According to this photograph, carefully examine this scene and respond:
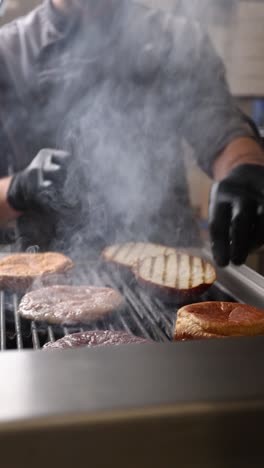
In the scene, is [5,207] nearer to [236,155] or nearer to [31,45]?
[31,45]

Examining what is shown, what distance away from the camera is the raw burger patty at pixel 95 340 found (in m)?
1.11

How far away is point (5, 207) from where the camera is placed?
2.27 metres

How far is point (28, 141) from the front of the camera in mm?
2664

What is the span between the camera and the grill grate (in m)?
1.30

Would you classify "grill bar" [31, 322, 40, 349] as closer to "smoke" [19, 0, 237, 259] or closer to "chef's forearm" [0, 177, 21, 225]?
"chef's forearm" [0, 177, 21, 225]

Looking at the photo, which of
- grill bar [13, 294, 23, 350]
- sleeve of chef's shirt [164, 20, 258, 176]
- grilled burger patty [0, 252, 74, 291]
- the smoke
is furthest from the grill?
sleeve of chef's shirt [164, 20, 258, 176]

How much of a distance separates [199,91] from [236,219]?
4.50ft

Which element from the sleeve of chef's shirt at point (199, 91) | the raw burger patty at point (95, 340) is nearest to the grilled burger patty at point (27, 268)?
the raw burger patty at point (95, 340)

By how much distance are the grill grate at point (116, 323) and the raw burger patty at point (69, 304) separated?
0.03 meters

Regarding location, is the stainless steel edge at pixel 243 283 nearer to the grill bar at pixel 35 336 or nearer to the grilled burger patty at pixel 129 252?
the grilled burger patty at pixel 129 252

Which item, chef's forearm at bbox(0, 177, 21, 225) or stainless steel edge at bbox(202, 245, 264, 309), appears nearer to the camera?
stainless steel edge at bbox(202, 245, 264, 309)

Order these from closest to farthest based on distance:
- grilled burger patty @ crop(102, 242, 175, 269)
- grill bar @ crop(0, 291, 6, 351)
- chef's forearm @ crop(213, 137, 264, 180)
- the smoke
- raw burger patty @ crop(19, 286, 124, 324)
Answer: grill bar @ crop(0, 291, 6, 351)
raw burger patty @ crop(19, 286, 124, 324)
grilled burger patty @ crop(102, 242, 175, 269)
chef's forearm @ crop(213, 137, 264, 180)
the smoke

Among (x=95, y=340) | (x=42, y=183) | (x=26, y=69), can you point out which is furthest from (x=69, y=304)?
(x=26, y=69)

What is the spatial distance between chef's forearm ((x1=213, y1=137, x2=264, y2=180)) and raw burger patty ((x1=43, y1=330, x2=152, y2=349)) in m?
1.19
